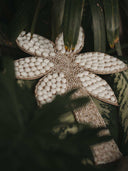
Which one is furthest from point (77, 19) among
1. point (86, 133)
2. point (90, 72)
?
point (86, 133)

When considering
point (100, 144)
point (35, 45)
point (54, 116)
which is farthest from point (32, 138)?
point (35, 45)

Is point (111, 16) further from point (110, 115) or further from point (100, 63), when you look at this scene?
point (110, 115)

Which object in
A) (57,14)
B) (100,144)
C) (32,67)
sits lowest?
(100,144)

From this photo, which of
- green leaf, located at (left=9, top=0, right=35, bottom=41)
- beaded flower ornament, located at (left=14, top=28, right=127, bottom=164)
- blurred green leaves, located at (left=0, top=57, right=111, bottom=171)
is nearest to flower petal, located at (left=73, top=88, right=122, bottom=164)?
beaded flower ornament, located at (left=14, top=28, right=127, bottom=164)

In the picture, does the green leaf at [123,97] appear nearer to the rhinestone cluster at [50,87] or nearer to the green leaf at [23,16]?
the rhinestone cluster at [50,87]

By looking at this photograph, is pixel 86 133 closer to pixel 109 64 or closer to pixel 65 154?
pixel 65 154

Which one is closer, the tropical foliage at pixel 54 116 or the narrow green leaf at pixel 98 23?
the tropical foliage at pixel 54 116

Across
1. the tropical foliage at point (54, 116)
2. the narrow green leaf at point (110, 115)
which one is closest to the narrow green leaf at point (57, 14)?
the tropical foliage at point (54, 116)
